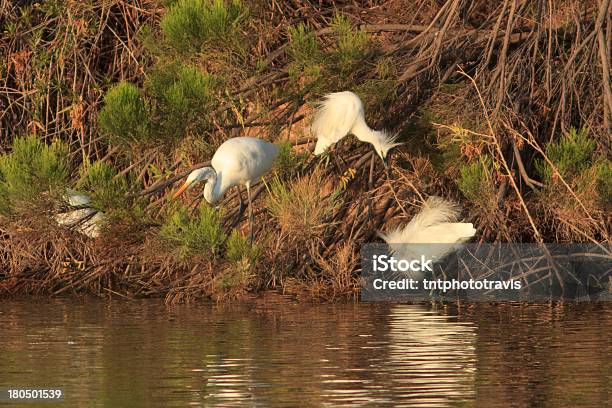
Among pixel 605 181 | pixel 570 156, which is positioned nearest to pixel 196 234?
pixel 570 156

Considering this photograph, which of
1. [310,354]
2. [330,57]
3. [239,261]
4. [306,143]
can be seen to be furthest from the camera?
[306,143]

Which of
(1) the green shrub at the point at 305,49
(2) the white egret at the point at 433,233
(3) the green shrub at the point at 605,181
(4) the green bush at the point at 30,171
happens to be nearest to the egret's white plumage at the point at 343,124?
(1) the green shrub at the point at 305,49

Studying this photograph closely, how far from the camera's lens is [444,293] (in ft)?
33.3

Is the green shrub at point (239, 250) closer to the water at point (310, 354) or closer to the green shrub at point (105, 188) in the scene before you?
the water at point (310, 354)

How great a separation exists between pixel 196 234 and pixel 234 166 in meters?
0.72

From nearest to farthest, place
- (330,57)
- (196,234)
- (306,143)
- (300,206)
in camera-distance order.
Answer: (196,234) < (300,206) < (330,57) < (306,143)

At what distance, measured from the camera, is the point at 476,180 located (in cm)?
914

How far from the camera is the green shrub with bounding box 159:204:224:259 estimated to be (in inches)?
337

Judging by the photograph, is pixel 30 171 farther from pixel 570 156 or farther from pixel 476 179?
pixel 570 156

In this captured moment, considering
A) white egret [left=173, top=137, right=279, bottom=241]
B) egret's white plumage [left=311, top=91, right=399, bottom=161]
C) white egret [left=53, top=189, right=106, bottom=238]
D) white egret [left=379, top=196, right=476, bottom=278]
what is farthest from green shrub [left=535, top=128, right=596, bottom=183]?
white egret [left=53, top=189, right=106, bottom=238]

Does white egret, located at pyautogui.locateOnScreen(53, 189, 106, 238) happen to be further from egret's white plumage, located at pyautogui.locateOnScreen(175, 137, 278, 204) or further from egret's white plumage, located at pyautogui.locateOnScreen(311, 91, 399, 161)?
egret's white plumage, located at pyautogui.locateOnScreen(311, 91, 399, 161)

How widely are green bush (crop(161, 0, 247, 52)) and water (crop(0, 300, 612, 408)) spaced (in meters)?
1.67

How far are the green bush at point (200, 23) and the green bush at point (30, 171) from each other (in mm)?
974

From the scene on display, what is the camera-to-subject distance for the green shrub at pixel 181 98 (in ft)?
29.1
